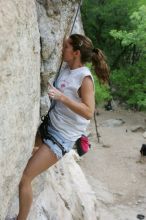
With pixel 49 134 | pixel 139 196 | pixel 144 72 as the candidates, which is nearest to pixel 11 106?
pixel 49 134

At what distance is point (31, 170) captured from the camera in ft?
16.1

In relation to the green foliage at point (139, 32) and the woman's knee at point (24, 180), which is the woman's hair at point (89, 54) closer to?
the woman's knee at point (24, 180)

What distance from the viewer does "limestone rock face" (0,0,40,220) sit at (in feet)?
13.4

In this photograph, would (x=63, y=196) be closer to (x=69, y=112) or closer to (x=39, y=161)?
(x=39, y=161)

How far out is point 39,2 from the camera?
213 inches

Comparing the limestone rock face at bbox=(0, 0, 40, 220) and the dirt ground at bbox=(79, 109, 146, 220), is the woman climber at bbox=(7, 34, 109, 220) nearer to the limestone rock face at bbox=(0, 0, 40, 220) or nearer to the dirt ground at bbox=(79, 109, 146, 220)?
the limestone rock face at bbox=(0, 0, 40, 220)

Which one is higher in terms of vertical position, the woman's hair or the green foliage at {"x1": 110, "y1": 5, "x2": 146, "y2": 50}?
the woman's hair

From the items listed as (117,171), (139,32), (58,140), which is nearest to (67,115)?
(58,140)

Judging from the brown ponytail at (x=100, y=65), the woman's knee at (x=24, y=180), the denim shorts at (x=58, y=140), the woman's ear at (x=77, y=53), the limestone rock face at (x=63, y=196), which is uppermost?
the woman's ear at (x=77, y=53)

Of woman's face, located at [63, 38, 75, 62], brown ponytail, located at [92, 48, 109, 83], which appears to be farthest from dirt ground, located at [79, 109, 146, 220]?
woman's face, located at [63, 38, 75, 62]

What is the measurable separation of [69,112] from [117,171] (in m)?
12.0

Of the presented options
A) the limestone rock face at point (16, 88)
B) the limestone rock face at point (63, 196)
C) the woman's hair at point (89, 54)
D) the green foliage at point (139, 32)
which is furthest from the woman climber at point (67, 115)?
the green foliage at point (139, 32)

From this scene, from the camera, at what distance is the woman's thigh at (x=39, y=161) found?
16.1ft

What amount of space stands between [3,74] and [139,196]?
426 inches
